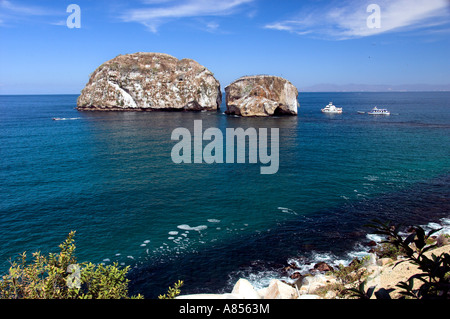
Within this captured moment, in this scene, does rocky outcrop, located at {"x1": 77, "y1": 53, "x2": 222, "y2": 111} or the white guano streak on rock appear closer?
rocky outcrop, located at {"x1": 77, "y1": 53, "x2": 222, "y2": 111}

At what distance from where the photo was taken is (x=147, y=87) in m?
143

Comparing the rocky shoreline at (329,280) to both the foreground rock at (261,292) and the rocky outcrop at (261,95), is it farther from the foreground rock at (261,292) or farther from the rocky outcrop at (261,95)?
the rocky outcrop at (261,95)

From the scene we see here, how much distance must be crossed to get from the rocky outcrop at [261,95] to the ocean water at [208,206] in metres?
56.0

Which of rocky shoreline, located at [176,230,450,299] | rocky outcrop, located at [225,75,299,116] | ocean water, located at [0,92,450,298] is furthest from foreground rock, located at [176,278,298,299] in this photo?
rocky outcrop, located at [225,75,299,116]

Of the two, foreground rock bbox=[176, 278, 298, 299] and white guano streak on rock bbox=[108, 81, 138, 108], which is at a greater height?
white guano streak on rock bbox=[108, 81, 138, 108]

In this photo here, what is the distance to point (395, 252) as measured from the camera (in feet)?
74.9

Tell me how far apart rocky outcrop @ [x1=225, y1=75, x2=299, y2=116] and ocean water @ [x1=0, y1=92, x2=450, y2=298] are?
55969 millimetres

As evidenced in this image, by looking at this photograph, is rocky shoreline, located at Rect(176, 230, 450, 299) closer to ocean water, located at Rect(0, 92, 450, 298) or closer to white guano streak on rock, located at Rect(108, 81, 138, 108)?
ocean water, located at Rect(0, 92, 450, 298)

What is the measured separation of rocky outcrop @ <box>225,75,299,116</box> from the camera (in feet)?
379

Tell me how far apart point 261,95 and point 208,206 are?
300 feet

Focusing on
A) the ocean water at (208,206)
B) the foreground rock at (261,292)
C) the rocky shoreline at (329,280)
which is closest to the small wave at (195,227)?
the ocean water at (208,206)

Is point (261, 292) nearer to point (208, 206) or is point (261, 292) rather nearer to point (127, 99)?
point (208, 206)

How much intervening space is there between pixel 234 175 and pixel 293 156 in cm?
1694
